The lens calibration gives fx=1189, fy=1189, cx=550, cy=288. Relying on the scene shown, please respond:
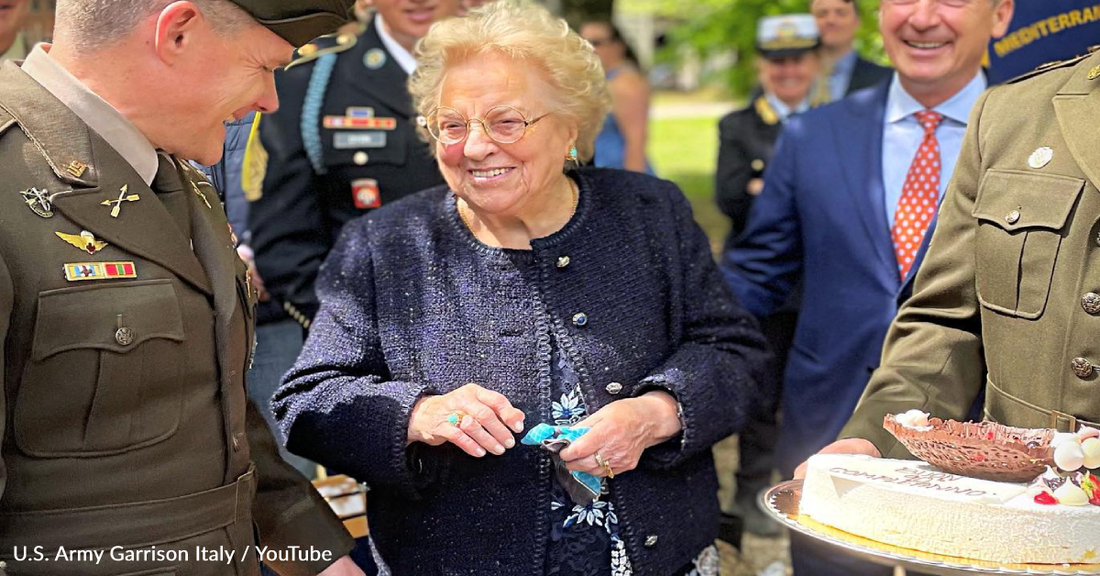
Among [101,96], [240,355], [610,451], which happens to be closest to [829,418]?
[610,451]

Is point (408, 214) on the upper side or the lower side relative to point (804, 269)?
upper

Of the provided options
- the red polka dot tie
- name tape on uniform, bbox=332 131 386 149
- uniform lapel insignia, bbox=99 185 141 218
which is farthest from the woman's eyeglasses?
the red polka dot tie

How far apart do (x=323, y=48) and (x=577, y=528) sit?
7.23ft

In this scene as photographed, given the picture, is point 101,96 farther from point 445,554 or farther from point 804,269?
point 804,269

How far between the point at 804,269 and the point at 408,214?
140 centimetres

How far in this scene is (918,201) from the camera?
3.52m

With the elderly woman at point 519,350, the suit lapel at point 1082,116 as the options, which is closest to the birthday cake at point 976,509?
the suit lapel at point 1082,116

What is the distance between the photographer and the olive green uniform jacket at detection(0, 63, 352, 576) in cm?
190

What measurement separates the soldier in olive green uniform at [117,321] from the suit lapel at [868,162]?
192 centimetres

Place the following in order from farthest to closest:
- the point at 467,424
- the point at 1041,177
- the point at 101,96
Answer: the point at 467,424
the point at 1041,177
the point at 101,96

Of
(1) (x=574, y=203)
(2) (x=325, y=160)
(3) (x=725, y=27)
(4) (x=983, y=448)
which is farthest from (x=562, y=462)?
(3) (x=725, y=27)

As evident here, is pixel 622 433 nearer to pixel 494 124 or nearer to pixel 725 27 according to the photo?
pixel 494 124

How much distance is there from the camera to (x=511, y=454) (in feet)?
9.10

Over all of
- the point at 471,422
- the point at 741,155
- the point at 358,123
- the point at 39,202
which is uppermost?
the point at 39,202
